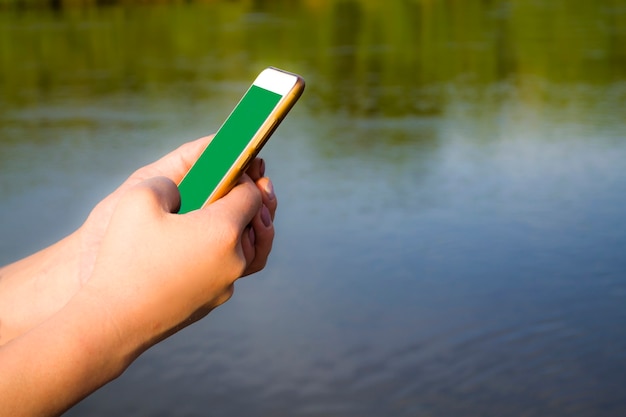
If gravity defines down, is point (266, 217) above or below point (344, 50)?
below

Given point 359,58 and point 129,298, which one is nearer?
point 129,298

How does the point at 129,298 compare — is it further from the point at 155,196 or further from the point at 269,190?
the point at 269,190

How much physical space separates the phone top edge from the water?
1.89 meters

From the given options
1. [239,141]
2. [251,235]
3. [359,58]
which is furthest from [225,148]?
[359,58]

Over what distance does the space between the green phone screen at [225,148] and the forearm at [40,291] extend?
0.76ft

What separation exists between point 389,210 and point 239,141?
3.70 meters

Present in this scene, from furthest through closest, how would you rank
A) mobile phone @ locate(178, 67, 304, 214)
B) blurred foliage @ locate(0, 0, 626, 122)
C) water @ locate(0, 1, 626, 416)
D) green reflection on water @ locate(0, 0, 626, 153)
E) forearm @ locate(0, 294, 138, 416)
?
1. blurred foliage @ locate(0, 0, 626, 122)
2. green reflection on water @ locate(0, 0, 626, 153)
3. water @ locate(0, 1, 626, 416)
4. mobile phone @ locate(178, 67, 304, 214)
5. forearm @ locate(0, 294, 138, 416)

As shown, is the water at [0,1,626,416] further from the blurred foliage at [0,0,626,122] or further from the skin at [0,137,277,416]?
the skin at [0,137,277,416]

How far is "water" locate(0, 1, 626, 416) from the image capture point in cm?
326

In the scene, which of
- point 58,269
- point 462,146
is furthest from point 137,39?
point 58,269

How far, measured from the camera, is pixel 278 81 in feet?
4.38

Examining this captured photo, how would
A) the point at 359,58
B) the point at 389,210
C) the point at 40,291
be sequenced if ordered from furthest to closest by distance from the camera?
the point at 359,58 < the point at 389,210 < the point at 40,291

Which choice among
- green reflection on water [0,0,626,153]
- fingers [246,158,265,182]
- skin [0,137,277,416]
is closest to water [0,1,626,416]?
green reflection on water [0,0,626,153]

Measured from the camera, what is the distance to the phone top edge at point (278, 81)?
131 cm
